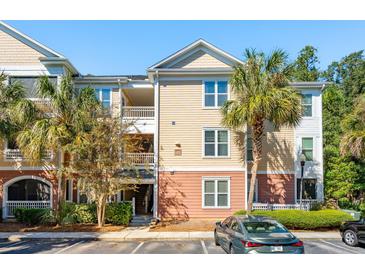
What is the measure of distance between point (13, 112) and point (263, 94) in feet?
44.1

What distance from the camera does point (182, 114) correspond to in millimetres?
19984

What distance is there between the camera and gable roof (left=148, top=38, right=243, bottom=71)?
2012 cm

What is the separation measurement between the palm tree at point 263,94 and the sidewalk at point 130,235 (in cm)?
389

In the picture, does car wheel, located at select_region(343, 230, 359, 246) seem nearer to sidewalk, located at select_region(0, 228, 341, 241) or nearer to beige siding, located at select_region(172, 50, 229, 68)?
sidewalk, located at select_region(0, 228, 341, 241)

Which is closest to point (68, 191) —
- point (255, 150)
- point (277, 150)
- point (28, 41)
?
point (28, 41)

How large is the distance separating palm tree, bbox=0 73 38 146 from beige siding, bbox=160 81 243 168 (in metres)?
7.67

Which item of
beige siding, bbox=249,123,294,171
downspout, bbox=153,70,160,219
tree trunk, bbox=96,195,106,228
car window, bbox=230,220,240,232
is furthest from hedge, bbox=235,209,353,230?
tree trunk, bbox=96,195,106,228

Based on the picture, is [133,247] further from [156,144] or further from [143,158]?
[143,158]

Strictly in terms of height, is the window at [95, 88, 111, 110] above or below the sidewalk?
above

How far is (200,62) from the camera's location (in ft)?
67.3

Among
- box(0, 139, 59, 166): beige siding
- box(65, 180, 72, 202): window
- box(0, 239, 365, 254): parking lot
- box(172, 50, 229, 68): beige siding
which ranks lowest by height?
box(0, 239, 365, 254): parking lot

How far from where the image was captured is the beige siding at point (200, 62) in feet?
67.2

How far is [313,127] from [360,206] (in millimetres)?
8373

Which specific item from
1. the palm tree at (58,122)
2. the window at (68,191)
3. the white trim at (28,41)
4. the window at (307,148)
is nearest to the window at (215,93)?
the window at (307,148)
